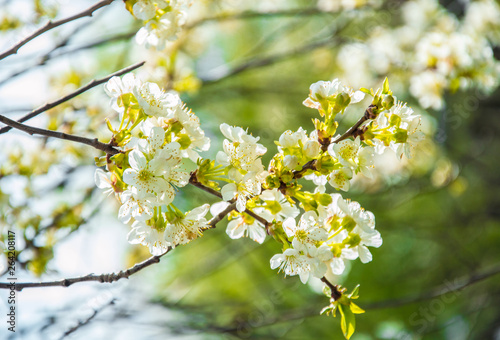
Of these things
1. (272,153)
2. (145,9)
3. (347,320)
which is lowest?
(272,153)

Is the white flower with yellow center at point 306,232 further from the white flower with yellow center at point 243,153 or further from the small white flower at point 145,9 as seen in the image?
the small white flower at point 145,9

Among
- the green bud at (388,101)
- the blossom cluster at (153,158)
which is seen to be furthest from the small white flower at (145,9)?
the green bud at (388,101)

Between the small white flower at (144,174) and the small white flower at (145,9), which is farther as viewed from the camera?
the small white flower at (145,9)

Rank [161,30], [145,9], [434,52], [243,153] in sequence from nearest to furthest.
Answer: [243,153], [145,9], [161,30], [434,52]

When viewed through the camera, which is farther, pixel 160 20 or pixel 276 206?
pixel 160 20

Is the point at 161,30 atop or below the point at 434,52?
atop

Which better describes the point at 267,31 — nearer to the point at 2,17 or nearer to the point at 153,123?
the point at 2,17

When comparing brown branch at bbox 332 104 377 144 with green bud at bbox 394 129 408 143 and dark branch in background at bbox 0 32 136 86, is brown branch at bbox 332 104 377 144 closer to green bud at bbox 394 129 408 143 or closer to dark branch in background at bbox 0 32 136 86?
green bud at bbox 394 129 408 143

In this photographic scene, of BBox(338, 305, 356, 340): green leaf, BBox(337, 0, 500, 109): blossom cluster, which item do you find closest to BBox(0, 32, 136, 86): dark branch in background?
BBox(338, 305, 356, 340): green leaf

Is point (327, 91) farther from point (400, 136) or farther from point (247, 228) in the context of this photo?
point (247, 228)

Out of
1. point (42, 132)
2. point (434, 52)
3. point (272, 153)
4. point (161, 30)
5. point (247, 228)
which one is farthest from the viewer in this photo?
point (272, 153)

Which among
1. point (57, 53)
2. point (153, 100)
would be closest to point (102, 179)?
point (153, 100)

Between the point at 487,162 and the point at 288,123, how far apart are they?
6.39ft

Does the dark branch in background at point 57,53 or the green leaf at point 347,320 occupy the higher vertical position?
the dark branch in background at point 57,53
